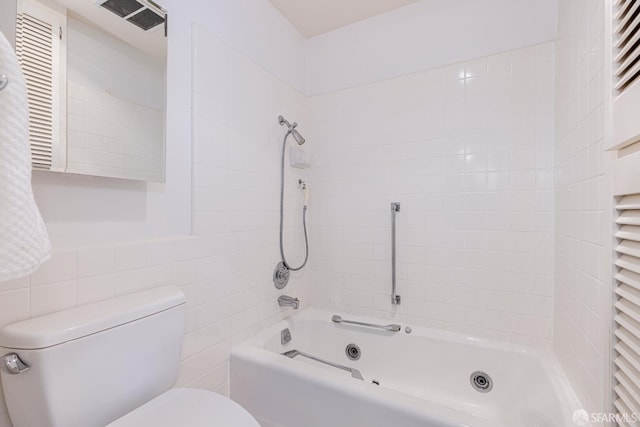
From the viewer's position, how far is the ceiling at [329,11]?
1.84m

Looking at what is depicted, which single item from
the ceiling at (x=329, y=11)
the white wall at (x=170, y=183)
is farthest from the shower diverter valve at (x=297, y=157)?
the ceiling at (x=329, y=11)

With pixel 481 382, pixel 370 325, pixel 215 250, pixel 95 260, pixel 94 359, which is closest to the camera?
pixel 94 359

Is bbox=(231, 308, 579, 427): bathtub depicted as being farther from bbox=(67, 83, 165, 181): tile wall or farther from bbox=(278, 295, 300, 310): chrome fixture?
bbox=(67, 83, 165, 181): tile wall

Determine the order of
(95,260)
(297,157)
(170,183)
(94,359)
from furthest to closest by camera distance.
→ (297,157)
(170,183)
(95,260)
(94,359)

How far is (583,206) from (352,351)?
60.7 inches

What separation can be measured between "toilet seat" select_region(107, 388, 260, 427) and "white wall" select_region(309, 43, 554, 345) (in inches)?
48.5

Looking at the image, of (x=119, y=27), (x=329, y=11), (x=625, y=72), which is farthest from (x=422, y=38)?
(x=119, y=27)

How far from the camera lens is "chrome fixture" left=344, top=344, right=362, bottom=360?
1.92 m

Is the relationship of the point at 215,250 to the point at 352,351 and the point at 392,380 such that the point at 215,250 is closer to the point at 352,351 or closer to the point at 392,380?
the point at 352,351

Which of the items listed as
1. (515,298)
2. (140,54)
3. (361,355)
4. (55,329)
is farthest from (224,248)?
(515,298)

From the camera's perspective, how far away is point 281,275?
1909mm

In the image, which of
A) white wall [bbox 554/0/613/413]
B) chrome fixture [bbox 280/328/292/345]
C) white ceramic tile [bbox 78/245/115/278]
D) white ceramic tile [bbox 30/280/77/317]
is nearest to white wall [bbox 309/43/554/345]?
white wall [bbox 554/0/613/413]

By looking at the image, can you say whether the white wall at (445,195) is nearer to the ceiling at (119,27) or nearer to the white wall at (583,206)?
the white wall at (583,206)

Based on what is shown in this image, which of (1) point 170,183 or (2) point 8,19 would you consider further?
(1) point 170,183
